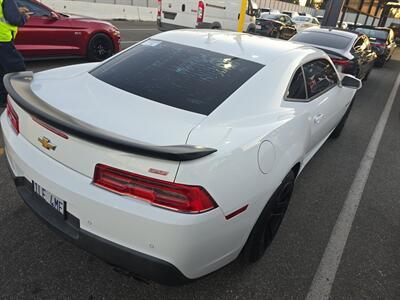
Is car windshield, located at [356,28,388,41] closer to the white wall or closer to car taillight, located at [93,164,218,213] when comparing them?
the white wall

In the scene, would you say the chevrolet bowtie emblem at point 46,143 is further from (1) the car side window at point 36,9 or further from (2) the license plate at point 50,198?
(1) the car side window at point 36,9

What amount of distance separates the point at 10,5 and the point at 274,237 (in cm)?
422

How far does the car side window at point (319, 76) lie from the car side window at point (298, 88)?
0.12 m

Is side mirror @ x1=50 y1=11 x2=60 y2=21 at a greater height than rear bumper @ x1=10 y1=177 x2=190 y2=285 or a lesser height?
greater

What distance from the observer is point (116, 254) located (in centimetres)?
164

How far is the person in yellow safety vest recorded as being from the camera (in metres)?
4.03

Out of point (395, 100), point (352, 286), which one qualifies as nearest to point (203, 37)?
point (352, 286)

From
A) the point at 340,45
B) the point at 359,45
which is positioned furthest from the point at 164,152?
the point at 359,45

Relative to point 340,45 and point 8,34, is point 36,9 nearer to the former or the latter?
point 8,34

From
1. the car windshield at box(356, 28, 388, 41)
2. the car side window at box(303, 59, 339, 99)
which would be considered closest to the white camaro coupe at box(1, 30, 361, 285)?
the car side window at box(303, 59, 339, 99)

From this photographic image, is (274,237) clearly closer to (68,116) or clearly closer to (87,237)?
(87,237)

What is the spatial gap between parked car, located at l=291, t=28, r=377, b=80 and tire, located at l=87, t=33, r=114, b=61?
4.38 metres

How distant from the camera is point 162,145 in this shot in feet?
5.20

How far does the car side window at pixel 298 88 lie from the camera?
2493mm
